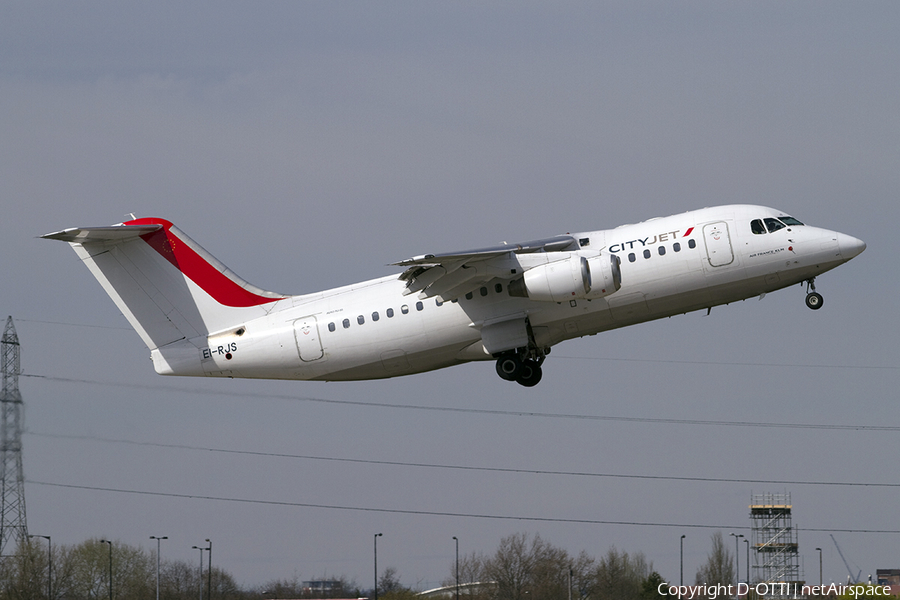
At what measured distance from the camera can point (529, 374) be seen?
24422mm

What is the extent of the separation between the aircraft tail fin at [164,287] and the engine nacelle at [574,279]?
565 cm

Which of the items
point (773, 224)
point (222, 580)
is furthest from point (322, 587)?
point (773, 224)

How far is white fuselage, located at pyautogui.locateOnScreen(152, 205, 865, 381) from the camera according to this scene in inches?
907

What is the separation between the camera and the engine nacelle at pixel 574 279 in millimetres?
22516

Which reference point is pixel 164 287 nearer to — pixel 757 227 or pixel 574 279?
pixel 574 279

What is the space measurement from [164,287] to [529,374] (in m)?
7.60

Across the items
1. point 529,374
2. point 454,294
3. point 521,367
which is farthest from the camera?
point 529,374

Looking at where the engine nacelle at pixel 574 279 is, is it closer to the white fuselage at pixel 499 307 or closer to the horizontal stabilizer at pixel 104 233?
the white fuselage at pixel 499 307

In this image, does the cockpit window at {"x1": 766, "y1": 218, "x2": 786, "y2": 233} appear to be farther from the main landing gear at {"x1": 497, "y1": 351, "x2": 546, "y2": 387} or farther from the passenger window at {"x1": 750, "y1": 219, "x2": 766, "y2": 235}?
the main landing gear at {"x1": 497, "y1": 351, "x2": 546, "y2": 387}

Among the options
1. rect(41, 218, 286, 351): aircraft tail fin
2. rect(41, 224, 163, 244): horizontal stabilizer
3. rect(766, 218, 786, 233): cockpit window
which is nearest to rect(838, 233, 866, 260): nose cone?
rect(766, 218, 786, 233): cockpit window

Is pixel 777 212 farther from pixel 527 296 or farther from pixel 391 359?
pixel 391 359

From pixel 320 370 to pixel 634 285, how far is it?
633 cm

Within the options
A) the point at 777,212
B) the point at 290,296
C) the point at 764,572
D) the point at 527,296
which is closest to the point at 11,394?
the point at 290,296

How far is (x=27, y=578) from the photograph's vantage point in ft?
113
